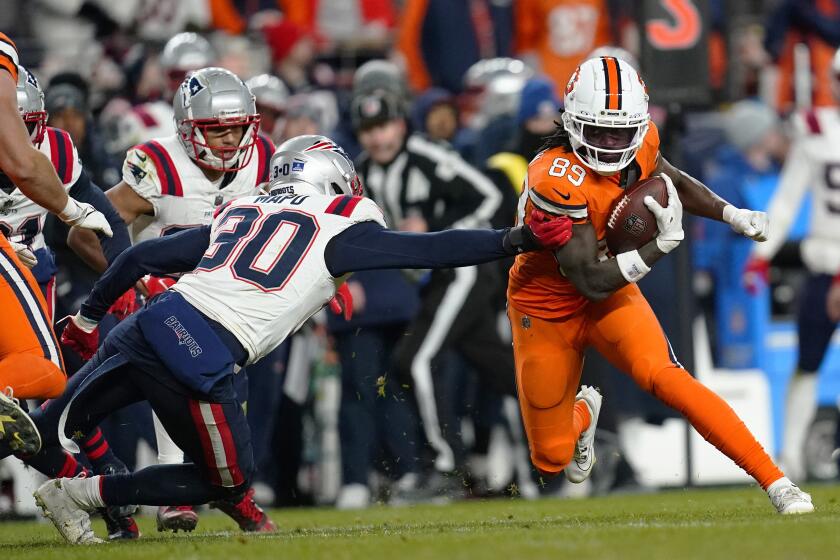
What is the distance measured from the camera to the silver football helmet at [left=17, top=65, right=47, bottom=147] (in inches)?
275

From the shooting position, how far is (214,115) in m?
7.30

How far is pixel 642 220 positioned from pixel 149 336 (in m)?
1.84

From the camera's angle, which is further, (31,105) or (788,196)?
(788,196)

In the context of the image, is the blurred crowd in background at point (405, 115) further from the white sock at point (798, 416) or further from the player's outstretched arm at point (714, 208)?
the player's outstretched arm at point (714, 208)

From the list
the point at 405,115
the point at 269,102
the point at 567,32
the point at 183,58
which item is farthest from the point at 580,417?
the point at 567,32

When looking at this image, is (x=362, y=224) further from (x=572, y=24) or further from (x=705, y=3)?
(x=572, y=24)

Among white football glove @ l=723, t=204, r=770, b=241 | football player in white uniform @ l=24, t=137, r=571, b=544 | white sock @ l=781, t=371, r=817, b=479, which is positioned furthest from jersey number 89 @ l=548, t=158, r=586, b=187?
white sock @ l=781, t=371, r=817, b=479

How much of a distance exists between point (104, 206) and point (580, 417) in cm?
212

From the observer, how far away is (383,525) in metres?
7.17

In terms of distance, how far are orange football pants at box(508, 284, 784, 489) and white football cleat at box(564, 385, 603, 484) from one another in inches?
3.2

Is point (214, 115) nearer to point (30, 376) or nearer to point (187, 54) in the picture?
point (30, 376)

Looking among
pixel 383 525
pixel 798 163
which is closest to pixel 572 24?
pixel 798 163

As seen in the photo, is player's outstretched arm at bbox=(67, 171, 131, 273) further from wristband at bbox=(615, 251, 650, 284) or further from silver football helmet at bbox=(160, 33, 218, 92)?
silver football helmet at bbox=(160, 33, 218, 92)

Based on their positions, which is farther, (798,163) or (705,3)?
(798,163)
